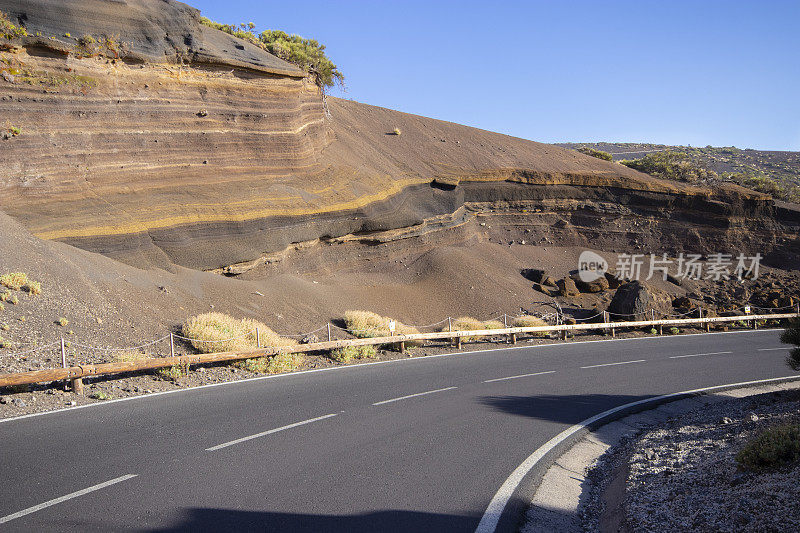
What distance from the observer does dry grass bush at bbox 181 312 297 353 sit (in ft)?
44.5

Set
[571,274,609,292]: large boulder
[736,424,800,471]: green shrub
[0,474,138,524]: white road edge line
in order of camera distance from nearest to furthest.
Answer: [0,474,138,524]: white road edge line < [736,424,800,471]: green shrub < [571,274,609,292]: large boulder

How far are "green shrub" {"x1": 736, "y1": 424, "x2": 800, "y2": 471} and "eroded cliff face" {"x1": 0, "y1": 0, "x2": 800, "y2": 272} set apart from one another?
654 inches

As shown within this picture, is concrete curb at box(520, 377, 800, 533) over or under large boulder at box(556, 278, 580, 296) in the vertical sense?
under

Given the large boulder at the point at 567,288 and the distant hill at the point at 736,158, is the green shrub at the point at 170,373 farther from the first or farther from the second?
the distant hill at the point at 736,158

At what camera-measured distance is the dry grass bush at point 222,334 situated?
13.6m

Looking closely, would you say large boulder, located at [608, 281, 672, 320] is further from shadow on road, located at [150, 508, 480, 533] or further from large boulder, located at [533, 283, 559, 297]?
shadow on road, located at [150, 508, 480, 533]

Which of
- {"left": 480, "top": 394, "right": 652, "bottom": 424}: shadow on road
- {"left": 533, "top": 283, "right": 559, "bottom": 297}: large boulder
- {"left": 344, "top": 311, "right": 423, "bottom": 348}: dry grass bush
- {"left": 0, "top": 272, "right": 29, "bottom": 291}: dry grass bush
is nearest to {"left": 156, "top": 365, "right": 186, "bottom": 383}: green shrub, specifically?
{"left": 0, "top": 272, "right": 29, "bottom": 291}: dry grass bush

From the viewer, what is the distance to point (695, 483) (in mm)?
5496

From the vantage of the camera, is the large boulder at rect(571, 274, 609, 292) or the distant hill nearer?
the large boulder at rect(571, 274, 609, 292)

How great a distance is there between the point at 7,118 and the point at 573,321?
20.7 meters

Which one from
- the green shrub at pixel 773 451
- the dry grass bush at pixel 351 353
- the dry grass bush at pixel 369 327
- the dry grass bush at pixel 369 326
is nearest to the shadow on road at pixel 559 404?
Answer: the green shrub at pixel 773 451

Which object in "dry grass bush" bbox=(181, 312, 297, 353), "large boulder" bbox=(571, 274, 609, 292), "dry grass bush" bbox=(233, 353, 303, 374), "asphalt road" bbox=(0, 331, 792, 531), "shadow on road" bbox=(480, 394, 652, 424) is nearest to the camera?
"asphalt road" bbox=(0, 331, 792, 531)

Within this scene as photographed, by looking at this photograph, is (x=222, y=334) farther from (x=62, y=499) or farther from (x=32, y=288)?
(x=62, y=499)

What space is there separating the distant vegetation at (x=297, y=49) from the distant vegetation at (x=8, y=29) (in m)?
13.6
